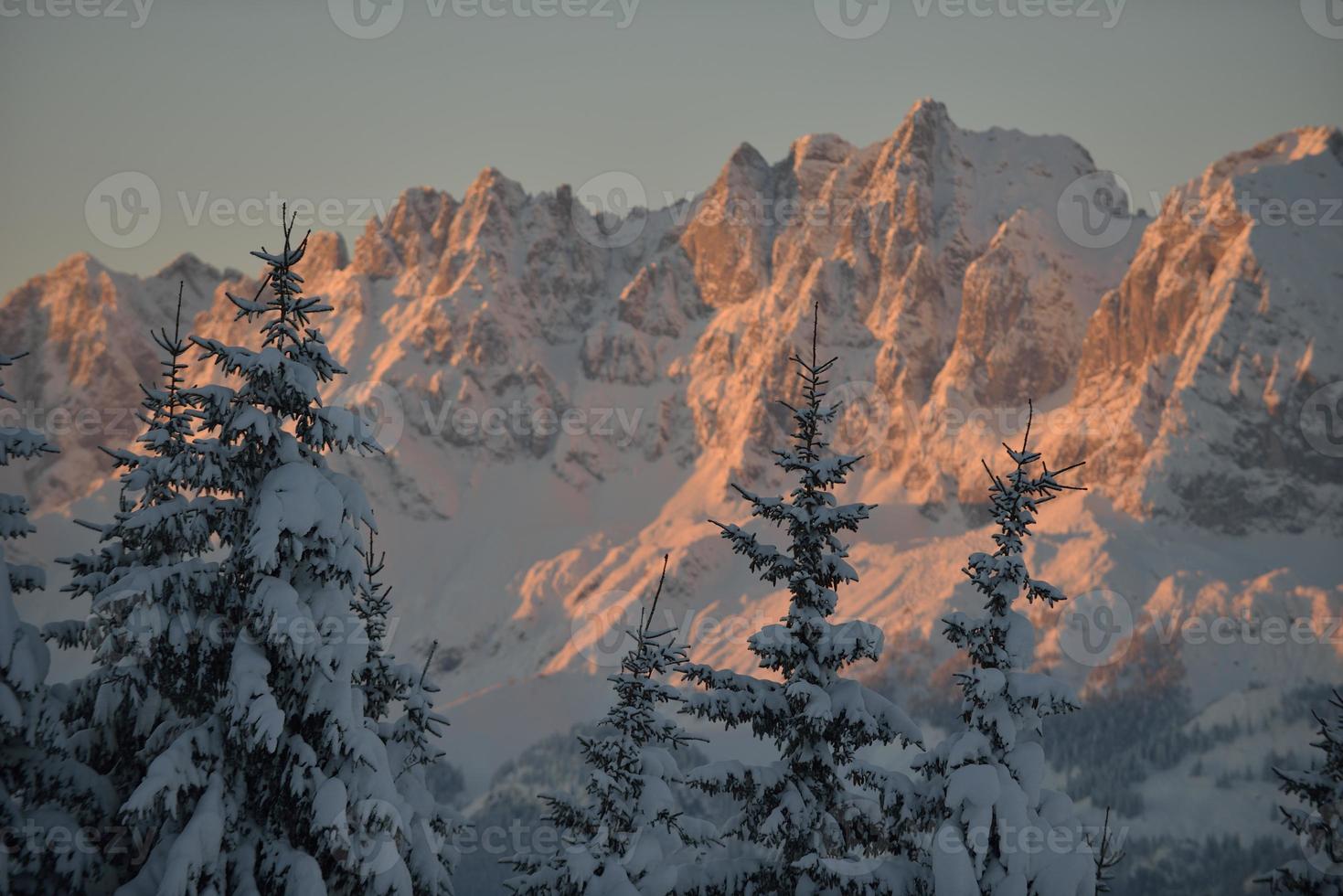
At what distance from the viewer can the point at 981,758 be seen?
65.2ft

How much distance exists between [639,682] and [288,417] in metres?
7.64

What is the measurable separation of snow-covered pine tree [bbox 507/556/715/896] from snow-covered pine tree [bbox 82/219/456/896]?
4346 millimetres

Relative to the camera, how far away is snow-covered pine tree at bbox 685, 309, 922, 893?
775 inches

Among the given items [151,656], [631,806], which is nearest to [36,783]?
[151,656]

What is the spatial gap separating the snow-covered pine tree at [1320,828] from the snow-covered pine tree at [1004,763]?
271 inches

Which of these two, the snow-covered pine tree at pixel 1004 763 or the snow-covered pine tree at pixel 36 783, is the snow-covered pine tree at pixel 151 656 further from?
the snow-covered pine tree at pixel 1004 763

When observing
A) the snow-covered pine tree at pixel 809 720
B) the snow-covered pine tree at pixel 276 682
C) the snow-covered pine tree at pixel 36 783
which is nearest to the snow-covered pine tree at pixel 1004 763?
the snow-covered pine tree at pixel 809 720

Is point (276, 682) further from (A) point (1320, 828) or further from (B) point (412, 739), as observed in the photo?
(A) point (1320, 828)

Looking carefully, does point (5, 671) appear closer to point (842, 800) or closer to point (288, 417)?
point (288, 417)

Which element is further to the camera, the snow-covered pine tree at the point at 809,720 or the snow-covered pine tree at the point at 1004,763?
the snow-covered pine tree at the point at 809,720

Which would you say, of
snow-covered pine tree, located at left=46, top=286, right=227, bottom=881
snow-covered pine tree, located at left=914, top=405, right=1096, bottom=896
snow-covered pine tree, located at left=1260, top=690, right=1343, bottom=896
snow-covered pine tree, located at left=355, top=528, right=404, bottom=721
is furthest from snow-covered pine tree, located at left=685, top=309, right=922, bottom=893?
snow-covered pine tree, located at left=1260, top=690, right=1343, bottom=896

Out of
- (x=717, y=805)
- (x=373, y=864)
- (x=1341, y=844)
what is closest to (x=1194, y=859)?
(x=717, y=805)

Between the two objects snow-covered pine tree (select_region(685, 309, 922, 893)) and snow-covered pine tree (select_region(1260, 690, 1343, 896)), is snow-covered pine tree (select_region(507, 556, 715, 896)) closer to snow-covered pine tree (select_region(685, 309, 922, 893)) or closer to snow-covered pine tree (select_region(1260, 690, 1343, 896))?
snow-covered pine tree (select_region(685, 309, 922, 893))

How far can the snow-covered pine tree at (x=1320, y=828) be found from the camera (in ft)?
78.8
